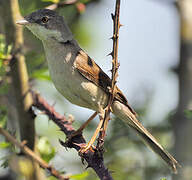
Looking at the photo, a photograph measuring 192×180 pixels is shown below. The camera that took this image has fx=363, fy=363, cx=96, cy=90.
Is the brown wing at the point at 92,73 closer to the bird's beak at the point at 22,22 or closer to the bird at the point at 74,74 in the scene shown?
the bird at the point at 74,74

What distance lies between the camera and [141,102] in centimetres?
497

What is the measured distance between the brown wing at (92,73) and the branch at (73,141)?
1.62 feet

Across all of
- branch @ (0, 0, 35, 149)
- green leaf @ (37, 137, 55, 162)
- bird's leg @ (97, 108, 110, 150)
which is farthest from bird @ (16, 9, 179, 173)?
bird's leg @ (97, 108, 110, 150)

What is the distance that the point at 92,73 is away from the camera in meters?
3.73

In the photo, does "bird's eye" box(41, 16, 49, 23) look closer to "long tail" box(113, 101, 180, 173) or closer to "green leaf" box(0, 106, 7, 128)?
"green leaf" box(0, 106, 7, 128)

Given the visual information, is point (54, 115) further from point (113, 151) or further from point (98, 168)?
point (113, 151)

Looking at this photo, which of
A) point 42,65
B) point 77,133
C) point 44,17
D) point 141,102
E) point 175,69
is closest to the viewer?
point 77,133

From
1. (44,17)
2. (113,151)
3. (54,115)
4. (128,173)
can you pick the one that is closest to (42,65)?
(44,17)

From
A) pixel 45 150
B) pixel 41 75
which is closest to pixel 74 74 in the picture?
pixel 41 75

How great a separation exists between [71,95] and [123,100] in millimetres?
648

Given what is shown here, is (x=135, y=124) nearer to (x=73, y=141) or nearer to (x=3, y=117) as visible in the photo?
(x=73, y=141)

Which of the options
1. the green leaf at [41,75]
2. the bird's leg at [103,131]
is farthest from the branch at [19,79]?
the bird's leg at [103,131]

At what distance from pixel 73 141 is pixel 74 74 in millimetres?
673

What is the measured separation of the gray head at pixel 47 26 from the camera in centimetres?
368
